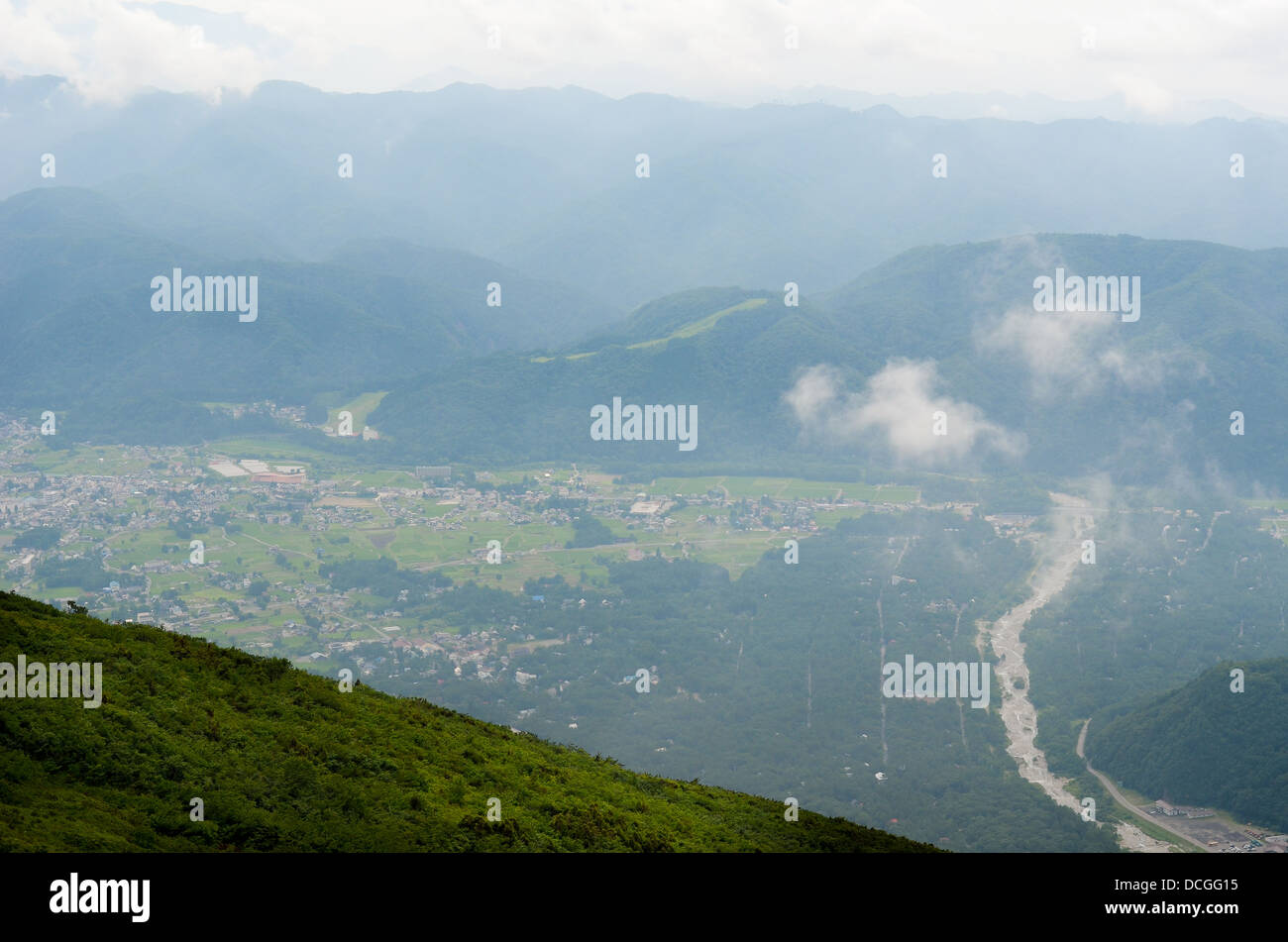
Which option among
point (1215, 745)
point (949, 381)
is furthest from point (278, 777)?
point (949, 381)

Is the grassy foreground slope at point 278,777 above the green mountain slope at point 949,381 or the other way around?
the other way around

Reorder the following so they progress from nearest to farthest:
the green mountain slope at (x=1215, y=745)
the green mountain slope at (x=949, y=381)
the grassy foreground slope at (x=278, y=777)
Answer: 1. the grassy foreground slope at (x=278, y=777)
2. the green mountain slope at (x=1215, y=745)
3. the green mountain slope at (x=949, y=381)

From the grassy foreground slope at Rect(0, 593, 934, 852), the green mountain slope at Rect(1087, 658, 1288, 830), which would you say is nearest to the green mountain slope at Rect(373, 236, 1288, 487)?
the green mountain slope at Rect(1087, 658, 1288, 830)

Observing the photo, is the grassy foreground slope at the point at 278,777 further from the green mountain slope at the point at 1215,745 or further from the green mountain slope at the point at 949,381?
the green mountain slope at the point at 949,381

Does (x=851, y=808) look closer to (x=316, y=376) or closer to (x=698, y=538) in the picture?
(x=698, y=538)

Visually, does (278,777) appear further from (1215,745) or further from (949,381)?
(949,381)

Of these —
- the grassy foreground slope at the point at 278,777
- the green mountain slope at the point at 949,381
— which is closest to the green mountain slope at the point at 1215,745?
the grassy foreground slope at the point at 278,777
